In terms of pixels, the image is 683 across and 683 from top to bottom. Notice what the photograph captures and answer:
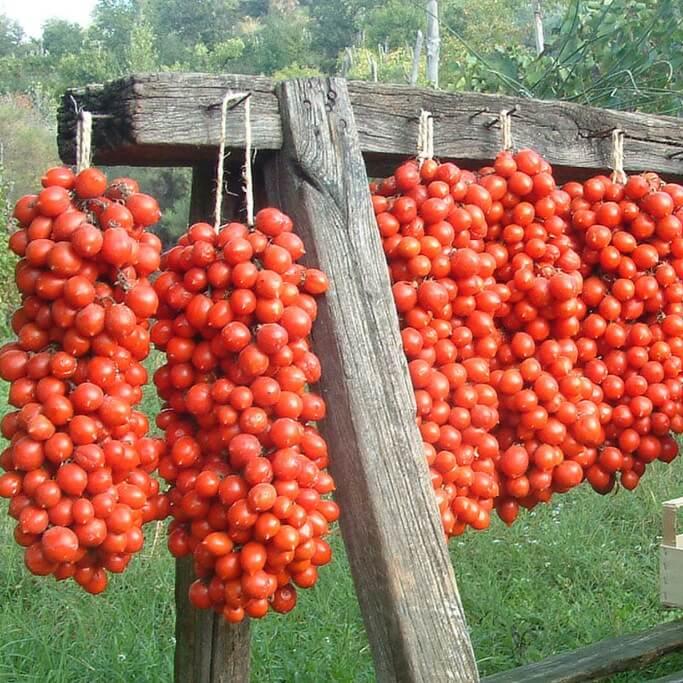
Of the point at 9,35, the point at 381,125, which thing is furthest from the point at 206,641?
the point at 9,35

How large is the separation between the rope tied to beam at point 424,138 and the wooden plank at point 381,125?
0.02 metres

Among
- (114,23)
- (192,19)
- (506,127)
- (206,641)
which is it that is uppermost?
(192,19)

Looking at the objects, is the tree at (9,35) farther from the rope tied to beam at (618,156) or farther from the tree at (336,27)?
the rope tied to beam at (618,156)

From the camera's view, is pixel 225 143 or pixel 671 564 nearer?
pixel 225 143

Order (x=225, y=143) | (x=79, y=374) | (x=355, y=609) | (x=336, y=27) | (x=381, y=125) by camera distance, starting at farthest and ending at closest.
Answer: (x=336, y=27), (x=355, y=609), (x=381, y=125), (x=225, y=143), (x=79, y=374)

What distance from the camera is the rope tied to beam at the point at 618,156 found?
167 cm

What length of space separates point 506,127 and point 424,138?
17 centimetres

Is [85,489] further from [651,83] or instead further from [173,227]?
[173,227]

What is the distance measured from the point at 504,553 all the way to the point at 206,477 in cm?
325

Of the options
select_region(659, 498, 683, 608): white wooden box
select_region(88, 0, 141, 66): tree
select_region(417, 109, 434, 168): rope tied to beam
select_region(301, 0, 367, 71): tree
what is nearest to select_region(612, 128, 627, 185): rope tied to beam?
select_region(417, 109, 434, 168): rope tied to beam

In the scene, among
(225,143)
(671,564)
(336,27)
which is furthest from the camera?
(336,27)

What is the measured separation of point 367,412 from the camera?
128 cm

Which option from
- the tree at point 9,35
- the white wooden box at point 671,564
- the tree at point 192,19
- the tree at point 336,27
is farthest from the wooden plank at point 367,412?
the tree at point 192,19

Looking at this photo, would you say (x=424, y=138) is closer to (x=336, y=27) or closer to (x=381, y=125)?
(x=381, y=125)
